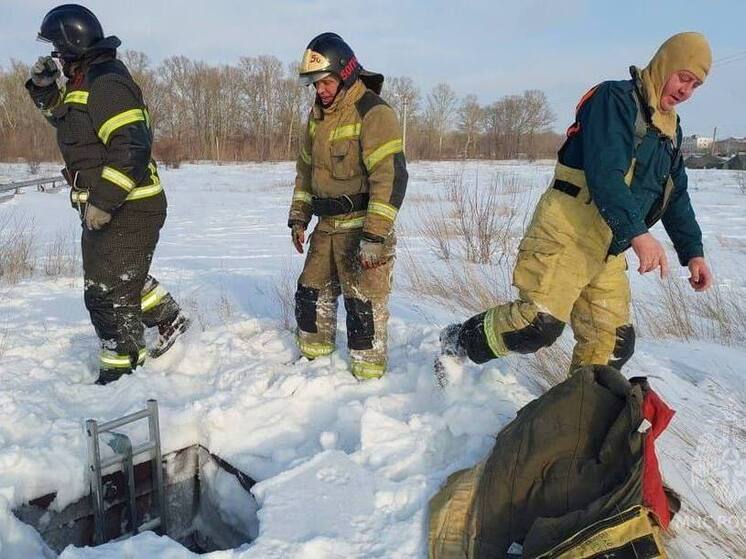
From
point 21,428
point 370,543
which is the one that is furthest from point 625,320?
point 21,428

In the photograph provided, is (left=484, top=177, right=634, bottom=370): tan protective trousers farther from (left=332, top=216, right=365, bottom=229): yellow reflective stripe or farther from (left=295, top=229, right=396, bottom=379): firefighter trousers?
(left=332, top=216, right=365, bottom=229): yellow reflective stripe

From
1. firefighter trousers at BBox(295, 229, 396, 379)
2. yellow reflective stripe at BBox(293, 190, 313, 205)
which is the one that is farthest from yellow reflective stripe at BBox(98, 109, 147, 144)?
firefighter trousers at BBox(295, 229, 396, 379)

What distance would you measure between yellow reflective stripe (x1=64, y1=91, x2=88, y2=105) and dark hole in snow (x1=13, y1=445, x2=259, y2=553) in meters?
1.82

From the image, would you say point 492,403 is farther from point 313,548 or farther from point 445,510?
point 313,548

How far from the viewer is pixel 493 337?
2748 mm

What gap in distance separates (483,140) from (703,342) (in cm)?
6067

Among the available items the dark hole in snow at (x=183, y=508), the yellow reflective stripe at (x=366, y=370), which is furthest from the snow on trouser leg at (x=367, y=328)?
the dark hole in snow at (x=183, y=508)

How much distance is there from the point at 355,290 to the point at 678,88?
5.91 feet

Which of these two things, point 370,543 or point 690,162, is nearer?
point 370,543

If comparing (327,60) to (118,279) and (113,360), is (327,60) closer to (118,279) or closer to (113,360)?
(118,279)

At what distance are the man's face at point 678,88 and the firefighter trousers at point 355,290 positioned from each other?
148 centimetres

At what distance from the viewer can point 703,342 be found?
405cm

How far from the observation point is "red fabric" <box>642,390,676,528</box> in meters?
1.77

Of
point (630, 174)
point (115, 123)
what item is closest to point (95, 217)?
point (115, 123)
